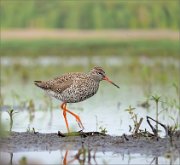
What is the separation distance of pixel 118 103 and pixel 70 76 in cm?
354

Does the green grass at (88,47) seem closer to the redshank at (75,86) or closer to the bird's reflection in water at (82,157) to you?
the redshank at (75,86)

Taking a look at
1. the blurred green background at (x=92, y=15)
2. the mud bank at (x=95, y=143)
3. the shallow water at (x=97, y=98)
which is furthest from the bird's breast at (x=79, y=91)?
the blurred green background at (x=92, y=15)

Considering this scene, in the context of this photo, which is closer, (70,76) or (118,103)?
(70,76)

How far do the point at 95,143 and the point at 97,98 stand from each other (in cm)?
598

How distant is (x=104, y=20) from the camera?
34.3 metres

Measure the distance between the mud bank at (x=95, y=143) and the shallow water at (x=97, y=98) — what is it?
0.20 metres

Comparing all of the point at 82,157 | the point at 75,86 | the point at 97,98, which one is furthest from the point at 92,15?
the point at 82,157

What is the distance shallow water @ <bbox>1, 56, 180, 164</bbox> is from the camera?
1124cm

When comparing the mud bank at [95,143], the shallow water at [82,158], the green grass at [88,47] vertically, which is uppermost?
the green grass at [88,47]

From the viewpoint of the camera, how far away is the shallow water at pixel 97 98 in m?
11.2

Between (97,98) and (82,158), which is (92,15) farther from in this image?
(82,158)

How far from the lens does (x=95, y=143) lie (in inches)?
401

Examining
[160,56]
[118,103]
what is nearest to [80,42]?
[160,56]

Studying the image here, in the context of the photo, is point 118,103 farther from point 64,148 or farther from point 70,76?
point 64,148
